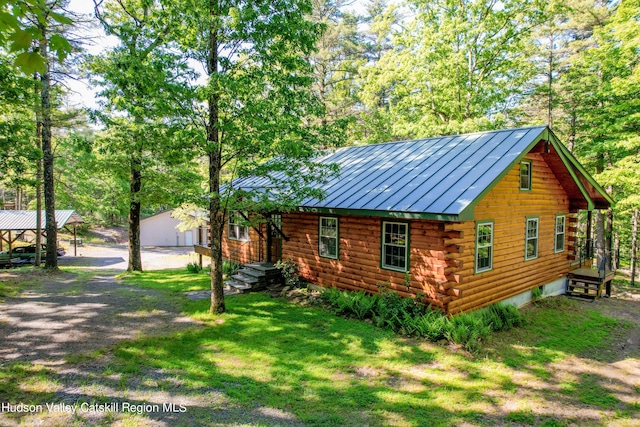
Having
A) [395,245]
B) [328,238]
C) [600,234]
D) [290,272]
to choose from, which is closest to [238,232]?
[290,272]

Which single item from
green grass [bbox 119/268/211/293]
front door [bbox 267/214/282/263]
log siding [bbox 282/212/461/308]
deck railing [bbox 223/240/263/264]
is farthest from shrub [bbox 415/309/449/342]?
deck railing [bbox 223/240/263/264]

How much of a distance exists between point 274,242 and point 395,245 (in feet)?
19.9

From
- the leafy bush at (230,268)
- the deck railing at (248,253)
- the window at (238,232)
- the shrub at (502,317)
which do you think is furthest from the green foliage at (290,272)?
the shrub at (502,317)

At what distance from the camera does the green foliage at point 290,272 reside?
12.6 meters

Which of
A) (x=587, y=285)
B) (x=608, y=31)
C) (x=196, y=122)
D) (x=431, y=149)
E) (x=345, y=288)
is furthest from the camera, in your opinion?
(x=608, y=31)

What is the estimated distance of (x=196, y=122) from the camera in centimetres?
917

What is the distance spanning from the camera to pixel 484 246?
9914 millimetres

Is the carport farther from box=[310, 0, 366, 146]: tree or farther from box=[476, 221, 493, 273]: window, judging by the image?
box=[476, 221, 493, 273]: window

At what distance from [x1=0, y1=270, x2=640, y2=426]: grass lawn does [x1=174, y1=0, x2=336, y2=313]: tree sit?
2.62m

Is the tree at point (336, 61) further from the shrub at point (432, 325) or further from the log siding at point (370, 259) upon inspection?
the shrub at point (432, 325)

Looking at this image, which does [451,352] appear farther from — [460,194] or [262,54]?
[262,54]

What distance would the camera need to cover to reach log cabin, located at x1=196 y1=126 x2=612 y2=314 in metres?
8.99

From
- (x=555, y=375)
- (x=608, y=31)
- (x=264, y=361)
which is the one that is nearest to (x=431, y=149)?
(x=555, y=375)

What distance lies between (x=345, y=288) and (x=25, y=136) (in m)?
12.2
